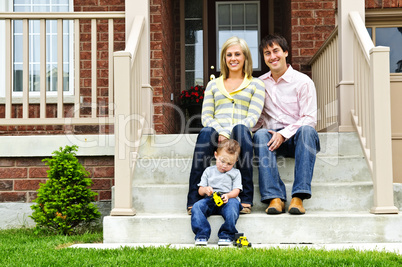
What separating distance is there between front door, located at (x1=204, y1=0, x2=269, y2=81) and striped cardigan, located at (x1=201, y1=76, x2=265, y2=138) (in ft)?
11.1

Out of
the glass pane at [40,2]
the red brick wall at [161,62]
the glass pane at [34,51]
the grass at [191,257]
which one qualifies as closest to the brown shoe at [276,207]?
the grass at [191,257]

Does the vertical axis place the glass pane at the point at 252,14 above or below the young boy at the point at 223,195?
above

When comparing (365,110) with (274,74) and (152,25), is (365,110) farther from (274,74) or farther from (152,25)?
(152,25)

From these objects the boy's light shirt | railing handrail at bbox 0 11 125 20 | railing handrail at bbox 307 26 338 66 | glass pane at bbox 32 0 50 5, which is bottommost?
the boy's light shirt

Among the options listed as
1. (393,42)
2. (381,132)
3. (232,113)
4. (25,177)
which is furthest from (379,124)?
(25,177)

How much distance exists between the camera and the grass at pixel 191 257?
8.30ft

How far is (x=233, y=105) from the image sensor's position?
3900mm

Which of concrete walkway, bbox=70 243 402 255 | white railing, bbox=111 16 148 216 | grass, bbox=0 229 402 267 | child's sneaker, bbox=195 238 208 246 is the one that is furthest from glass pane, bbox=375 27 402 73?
child's sneaker, bbox=195 238 208 246

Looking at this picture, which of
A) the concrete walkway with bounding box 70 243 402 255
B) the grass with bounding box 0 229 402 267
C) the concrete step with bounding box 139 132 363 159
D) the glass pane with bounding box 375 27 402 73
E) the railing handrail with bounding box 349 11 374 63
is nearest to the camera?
the grass with bounding box 0 229 402 267

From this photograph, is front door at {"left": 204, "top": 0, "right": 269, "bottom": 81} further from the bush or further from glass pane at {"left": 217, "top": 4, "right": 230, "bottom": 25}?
the bush

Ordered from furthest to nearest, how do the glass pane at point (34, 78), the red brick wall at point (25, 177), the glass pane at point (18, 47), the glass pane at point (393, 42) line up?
the glass pane at point (18, 47), the glass pane at point (34, 78), the glass pane at point (393, 42), the red brick wall at point (25, 177)

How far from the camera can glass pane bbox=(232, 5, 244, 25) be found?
24.1ft

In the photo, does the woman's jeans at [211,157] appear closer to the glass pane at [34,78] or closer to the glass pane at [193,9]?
the glass pane at [34,78]

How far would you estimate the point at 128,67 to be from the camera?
365 centimetres
